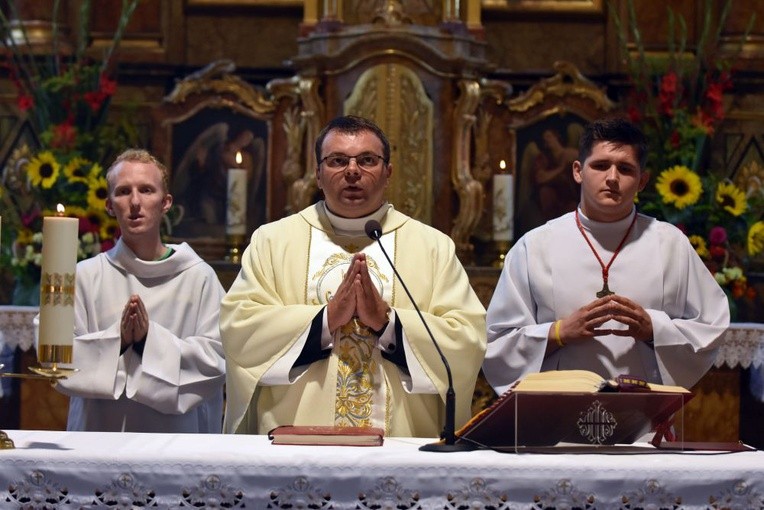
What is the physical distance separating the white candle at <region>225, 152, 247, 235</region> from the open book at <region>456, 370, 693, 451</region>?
4.23 metres

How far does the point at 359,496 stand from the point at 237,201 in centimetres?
462

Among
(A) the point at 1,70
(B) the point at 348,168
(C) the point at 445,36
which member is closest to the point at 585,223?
(B) the point at 348,168

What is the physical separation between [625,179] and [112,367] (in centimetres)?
192

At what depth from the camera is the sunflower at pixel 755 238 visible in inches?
312

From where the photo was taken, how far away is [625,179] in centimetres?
529

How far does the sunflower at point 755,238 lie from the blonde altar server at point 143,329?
3.36m

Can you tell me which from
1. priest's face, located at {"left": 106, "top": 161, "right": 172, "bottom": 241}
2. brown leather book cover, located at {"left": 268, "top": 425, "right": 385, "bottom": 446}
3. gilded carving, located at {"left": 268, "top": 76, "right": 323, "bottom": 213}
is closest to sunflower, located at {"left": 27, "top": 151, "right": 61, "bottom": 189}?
gilded carving, located at {"left": 268, "top": 76, "right": 323, "bottom": 213}

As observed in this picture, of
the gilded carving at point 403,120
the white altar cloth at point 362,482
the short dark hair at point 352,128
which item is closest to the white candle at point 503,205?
the gilded carving at point 403,120

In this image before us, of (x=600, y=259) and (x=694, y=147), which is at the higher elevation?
(x=694, y=147)

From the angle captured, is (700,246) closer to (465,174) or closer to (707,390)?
(707,390)

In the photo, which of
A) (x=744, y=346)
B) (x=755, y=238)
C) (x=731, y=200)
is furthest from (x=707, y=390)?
(x=731, y=200)

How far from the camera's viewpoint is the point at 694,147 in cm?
840

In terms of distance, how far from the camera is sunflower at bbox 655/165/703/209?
7816mm

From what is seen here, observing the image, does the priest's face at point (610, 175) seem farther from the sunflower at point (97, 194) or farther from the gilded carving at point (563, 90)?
the gilded carving at point (563, 90)
